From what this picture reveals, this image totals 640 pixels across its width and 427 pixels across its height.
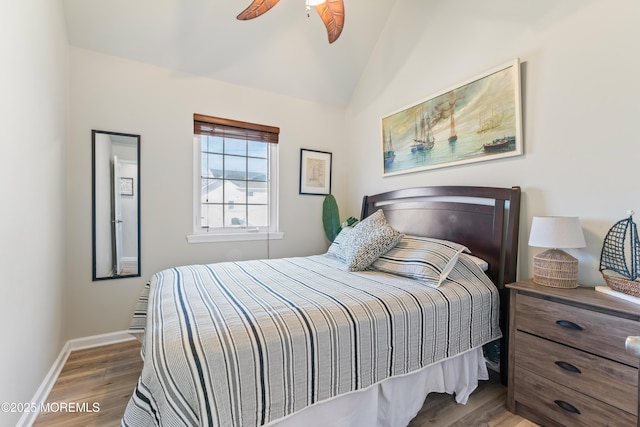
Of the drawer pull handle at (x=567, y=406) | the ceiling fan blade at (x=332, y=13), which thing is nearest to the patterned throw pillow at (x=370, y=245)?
the drawer pull handle at (x=567, y=406)

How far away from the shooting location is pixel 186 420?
0.87m

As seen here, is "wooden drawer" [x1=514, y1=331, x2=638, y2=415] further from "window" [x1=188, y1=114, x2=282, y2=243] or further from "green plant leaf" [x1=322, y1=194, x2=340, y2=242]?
"window" [x1=188, y1=114, x2=282, y2=243]

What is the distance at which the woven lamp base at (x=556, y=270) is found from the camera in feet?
5.16

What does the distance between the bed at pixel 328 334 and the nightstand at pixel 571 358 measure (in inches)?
8.7

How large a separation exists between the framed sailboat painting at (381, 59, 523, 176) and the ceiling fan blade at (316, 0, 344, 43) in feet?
3.41

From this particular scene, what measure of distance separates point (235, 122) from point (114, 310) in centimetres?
208

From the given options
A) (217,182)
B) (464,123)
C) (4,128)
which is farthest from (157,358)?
(464,123)

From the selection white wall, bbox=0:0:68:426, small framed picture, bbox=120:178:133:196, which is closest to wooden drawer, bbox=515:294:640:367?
white wall, bbox=0:0:68:426

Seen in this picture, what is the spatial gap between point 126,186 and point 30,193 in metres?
1.00

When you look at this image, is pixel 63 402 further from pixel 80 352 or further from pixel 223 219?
pixel 223 219

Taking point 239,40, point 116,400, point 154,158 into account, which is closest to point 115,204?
point 154,158

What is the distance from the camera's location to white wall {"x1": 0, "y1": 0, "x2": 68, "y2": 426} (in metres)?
1.26

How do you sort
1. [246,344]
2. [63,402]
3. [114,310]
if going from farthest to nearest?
[114,310] < [63,402] < [246,344]

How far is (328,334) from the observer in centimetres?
120
